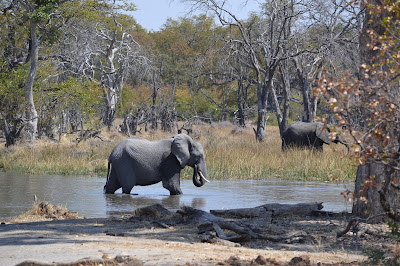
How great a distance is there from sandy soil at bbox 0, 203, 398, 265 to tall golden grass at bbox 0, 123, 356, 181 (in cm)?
846

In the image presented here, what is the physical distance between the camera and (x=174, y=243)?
7328mm

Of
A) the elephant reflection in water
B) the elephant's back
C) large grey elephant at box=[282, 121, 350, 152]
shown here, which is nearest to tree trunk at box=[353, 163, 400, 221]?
the elephant reflection in water

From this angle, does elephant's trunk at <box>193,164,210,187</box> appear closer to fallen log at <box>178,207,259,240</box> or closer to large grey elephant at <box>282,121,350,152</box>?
fallen log at <box>178,207,259,240</box>

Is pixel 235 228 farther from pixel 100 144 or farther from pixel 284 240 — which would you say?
pixel 100 144

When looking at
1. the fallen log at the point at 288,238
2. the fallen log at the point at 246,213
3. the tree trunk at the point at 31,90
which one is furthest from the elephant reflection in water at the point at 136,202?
the tree trunk at the point at 31,90

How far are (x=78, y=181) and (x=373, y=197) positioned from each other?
31.0 feet

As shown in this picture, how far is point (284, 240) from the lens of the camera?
25.3 feet

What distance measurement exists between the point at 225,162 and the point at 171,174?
4.91m

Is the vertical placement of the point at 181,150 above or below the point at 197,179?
above

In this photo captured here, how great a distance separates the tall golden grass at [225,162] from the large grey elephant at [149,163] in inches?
126

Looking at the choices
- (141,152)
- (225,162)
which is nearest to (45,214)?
(141,152)

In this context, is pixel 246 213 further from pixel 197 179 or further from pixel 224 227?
pixel 197 179

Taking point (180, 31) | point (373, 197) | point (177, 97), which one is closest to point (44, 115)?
point (373, 197)

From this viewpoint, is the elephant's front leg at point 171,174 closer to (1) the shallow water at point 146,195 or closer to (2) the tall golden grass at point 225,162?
(1) the shallow water at point 146,195
